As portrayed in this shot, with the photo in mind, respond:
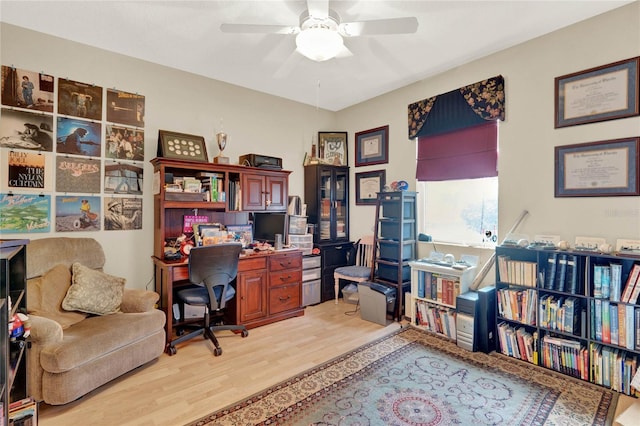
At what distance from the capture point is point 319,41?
7.11 feet

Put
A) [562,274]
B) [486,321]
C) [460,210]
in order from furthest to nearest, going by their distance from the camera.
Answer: [460,210] → [486,321] → [562,274]

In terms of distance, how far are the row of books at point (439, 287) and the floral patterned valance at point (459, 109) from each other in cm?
163

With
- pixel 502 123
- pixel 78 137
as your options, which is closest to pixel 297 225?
pixel 78 137

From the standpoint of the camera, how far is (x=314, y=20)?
2.23 metres

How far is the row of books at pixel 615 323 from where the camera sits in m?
2.11

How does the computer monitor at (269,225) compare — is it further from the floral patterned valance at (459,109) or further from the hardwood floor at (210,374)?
the floral patterned valance at (459,109)

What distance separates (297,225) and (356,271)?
0.99 m

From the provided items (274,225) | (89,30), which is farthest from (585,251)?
(89,30)

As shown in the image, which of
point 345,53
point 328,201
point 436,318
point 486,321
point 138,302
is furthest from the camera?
point 328,201

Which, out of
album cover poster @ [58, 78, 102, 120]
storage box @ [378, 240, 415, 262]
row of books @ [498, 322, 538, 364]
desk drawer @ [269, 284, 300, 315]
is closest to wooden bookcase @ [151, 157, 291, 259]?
album cover poster @ [58, 78, 102, 120]

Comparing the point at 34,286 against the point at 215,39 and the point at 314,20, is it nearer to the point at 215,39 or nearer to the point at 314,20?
the point at 215,39

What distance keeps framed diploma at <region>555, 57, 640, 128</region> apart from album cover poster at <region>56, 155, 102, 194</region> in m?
4.29

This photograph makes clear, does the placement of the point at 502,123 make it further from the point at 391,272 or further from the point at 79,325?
the point at 79,325

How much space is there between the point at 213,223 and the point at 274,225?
0.73 metres
